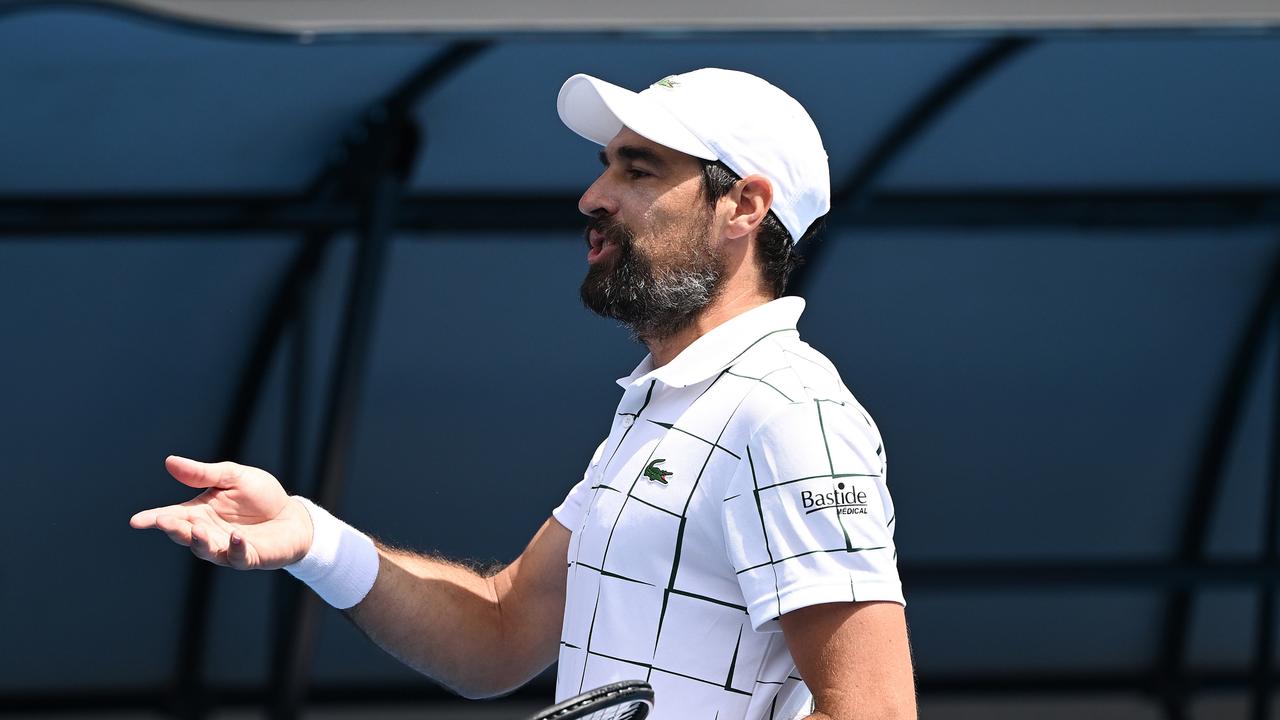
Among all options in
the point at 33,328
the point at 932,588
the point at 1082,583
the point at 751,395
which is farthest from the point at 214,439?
the point at 751,395

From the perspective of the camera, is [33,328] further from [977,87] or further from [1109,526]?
[1109,526]

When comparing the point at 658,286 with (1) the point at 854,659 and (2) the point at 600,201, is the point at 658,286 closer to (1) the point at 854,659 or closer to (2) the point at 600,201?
(2) the point at 600,201

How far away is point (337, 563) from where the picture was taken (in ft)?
8.81

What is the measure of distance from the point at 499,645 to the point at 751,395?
0.78 m

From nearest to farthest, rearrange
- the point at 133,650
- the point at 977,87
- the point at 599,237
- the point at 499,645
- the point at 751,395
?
the point at 751,395 → the point at 599,237 → the point at 499,645 → the point at 977,87 → the point at 133,650

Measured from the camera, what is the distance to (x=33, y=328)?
276 inches

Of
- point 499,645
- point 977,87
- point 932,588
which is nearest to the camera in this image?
point 499,645

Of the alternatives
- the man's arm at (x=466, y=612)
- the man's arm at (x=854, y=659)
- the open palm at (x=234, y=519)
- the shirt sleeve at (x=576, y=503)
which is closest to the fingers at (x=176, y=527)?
the open palm at (x=234, y=519)

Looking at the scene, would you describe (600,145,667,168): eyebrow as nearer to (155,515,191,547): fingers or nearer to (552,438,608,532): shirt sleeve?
(552,438,608,532): shirt sleeve

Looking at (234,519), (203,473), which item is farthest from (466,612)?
(203,473)

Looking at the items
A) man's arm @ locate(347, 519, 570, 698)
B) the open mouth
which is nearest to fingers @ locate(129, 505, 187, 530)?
man's arm @ locate(347, 519, 570, 698)

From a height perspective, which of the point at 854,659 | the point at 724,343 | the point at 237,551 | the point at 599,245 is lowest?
the point at 854,659

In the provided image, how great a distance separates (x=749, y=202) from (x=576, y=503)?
0.57 meters

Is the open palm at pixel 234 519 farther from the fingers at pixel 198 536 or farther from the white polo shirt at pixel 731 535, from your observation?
the white polo shirt at pixel 731 535
